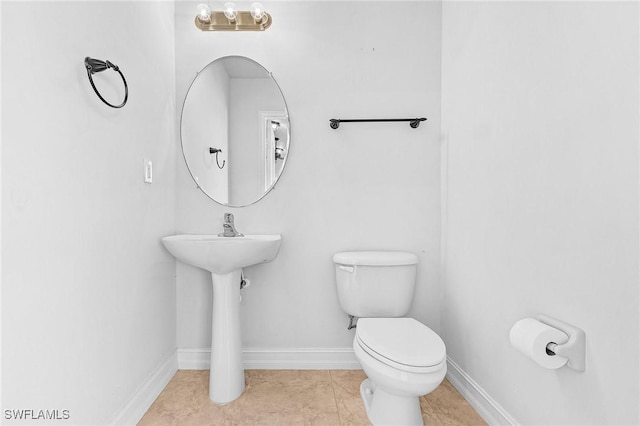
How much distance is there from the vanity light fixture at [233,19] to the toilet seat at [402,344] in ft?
5.47

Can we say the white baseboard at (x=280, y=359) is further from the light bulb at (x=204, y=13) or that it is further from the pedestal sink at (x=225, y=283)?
the light bulb at (x=204, y=13)

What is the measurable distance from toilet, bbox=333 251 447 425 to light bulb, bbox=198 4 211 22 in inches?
57.8

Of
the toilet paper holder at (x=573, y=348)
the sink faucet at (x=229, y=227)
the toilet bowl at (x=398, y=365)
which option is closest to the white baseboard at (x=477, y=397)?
the toilet bowl at (x=398, y=365)

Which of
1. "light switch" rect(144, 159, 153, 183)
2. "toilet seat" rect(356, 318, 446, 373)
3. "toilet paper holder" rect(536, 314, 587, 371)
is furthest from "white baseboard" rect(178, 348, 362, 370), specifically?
"toilet paper holder" rect(536, 314, 587, 371)

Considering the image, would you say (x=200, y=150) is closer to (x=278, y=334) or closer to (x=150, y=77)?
(x=150, y=77)

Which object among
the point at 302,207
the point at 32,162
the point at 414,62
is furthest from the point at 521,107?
the point at 32,162

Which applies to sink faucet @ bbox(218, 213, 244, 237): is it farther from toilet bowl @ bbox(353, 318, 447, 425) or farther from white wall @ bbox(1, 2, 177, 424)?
toilet bowl @ bbox(353, 318, 447, 425)

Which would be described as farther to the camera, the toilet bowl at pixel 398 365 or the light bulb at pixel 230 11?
the light bulb at pixel 230 11

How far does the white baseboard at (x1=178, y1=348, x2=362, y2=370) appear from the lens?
1.88 meters

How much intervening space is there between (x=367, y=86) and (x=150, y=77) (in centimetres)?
114

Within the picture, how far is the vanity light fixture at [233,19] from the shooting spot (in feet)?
5.75

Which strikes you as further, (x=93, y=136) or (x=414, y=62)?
A: (x=414, y=62)

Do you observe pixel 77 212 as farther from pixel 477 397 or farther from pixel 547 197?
pixel 477 397

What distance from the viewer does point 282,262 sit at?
6.22ft
